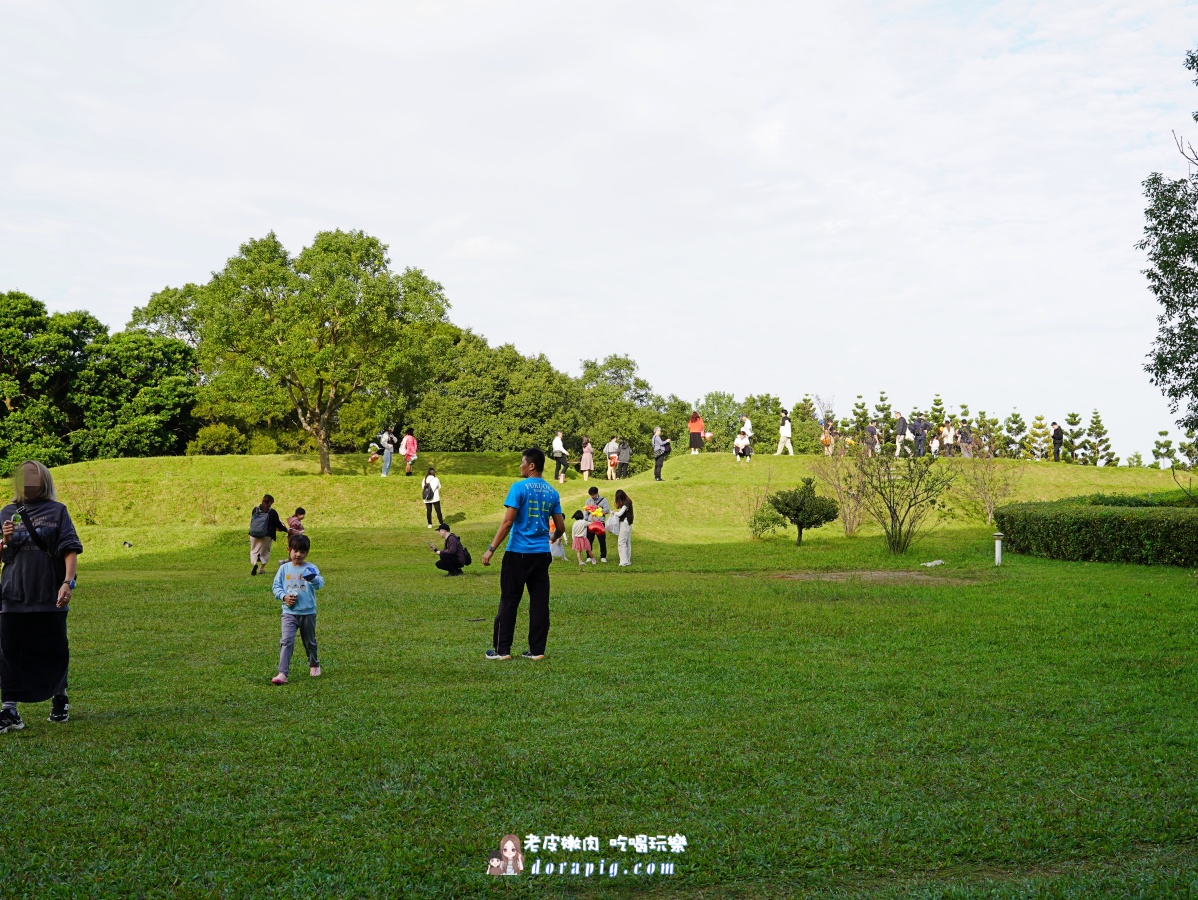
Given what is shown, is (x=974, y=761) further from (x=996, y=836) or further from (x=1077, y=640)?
(x=1077, y=640)

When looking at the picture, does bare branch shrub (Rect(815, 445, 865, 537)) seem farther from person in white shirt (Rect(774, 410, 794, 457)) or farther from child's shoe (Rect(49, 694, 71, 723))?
child's shoe (Rect(49, 694, 71, 723))

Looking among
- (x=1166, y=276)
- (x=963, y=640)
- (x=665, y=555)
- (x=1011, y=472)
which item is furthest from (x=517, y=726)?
(x=1011, y=472)

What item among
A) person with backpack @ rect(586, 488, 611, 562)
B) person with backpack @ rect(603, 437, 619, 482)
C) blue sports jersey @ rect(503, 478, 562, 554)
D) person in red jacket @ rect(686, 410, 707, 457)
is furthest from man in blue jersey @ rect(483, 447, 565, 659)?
person in red jacket @ rect(686, 410, 707, 457)

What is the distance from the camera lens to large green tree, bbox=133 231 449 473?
1427 inches

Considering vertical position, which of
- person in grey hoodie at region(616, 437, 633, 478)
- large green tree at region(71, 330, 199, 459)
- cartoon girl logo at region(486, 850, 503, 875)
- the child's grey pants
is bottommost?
cartoon girl logo at region(486, 850, 503, 875)

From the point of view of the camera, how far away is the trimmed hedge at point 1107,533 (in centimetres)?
1975

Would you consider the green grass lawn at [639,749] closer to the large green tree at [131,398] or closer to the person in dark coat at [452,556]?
the person in dark coat at [452,556]

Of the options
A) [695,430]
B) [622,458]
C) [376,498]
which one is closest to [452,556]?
[376,498]

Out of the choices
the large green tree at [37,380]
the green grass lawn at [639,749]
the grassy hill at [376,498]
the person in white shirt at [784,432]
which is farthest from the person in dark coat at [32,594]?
the large green tree at [37,380]

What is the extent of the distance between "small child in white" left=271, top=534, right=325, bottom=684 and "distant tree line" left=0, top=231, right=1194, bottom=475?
24.9 m

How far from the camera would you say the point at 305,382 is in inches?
1560

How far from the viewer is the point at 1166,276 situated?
56.1 feet

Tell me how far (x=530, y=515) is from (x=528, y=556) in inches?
15.7

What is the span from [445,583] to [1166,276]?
13.4m
